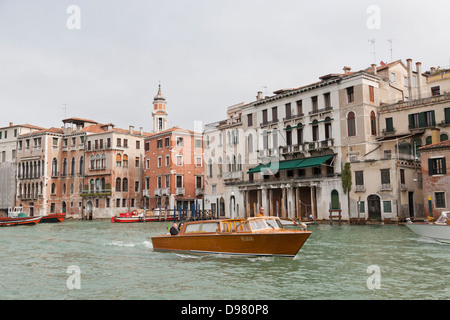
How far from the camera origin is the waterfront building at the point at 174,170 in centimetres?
5259

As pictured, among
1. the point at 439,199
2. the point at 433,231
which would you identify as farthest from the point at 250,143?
the point at 433,231

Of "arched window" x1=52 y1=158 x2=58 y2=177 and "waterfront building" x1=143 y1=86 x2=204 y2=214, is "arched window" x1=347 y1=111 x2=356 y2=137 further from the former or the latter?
"arched window" x1=52 y1=158 x2=58 y2=177

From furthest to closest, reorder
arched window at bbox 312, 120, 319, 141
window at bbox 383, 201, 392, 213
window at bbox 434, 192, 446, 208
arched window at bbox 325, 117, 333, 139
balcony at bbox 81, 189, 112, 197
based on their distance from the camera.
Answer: balcony at bbox 81, 189, 112, 197, arched window at bbox 312, 120, 319, 141, arched window at bbox 325, 117, 333, 139, window at bbox 383, 201, 392, 213, window at bbox 434, 192, 446, 208

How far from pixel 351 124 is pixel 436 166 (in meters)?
9.19

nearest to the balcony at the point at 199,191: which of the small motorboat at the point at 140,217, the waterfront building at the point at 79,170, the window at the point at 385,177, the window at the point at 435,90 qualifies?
the small motorboat at the point at 140,217

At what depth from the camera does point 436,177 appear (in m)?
28.8

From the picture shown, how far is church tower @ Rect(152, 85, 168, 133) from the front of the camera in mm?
69062

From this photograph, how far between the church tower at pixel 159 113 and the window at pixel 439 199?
47.5 meters

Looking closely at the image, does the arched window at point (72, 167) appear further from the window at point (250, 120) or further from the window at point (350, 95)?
the window at point (350, 95)

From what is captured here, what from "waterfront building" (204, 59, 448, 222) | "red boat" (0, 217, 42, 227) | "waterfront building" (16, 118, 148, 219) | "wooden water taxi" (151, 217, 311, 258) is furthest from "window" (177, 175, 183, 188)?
"wooden water taxi" (151, 217, 311, 258)

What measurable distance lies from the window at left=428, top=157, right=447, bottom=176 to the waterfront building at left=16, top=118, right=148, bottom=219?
39987 millimetres
